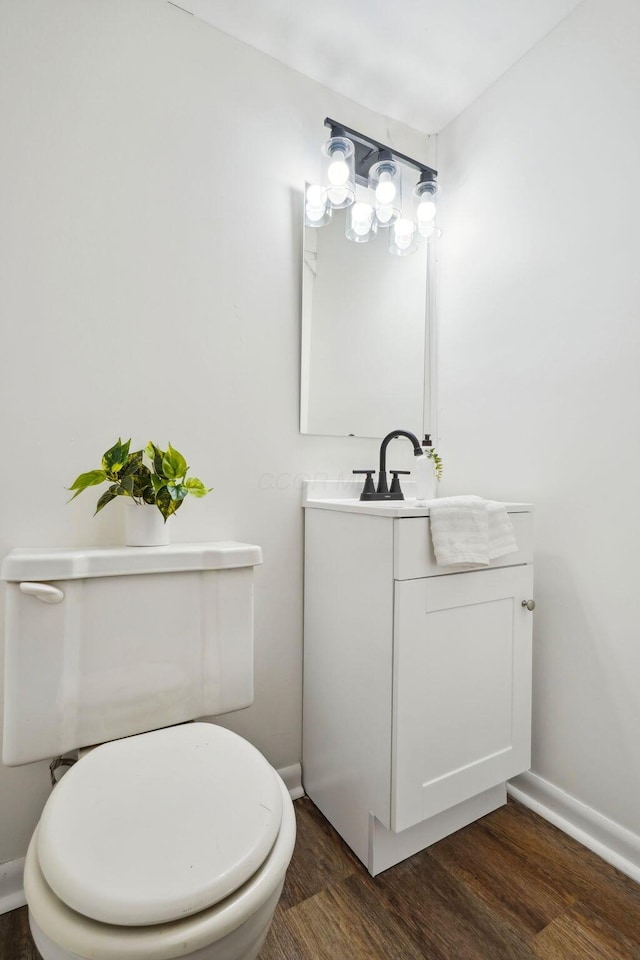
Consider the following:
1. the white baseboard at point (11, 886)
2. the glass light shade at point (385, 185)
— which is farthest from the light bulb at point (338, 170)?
the white baseboard at point (11, 886)

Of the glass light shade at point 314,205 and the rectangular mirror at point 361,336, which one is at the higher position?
the glass light shade at point 314,205

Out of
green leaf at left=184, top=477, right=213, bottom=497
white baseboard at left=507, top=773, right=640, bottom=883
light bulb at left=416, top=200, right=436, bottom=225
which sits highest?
light bulb at left=416, top=200, right=436, bottom=225

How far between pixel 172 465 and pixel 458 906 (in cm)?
115

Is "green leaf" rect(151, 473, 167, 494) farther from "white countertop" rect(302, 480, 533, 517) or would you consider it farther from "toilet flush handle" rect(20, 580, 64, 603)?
"white countertop" rect(302, 480, 533, 517)

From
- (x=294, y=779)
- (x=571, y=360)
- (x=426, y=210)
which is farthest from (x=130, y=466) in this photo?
(x=426, y=210)

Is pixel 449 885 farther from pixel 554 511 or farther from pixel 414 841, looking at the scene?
pixel 554 511

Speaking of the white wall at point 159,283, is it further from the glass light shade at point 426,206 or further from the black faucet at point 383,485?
the glass light shade at point 426,206

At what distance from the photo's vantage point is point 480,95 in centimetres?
155

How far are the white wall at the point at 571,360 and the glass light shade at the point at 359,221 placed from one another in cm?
37

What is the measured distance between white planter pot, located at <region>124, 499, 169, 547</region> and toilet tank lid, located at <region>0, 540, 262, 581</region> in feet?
0.08

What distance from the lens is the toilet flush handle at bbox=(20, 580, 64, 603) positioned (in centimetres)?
85

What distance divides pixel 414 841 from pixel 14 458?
132 cm

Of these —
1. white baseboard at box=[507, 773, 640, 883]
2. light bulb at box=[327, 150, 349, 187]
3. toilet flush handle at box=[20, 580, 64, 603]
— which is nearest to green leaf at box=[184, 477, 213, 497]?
toilet flush handle at box=[20, 580, 64, 603]

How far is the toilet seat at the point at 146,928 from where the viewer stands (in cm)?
55
